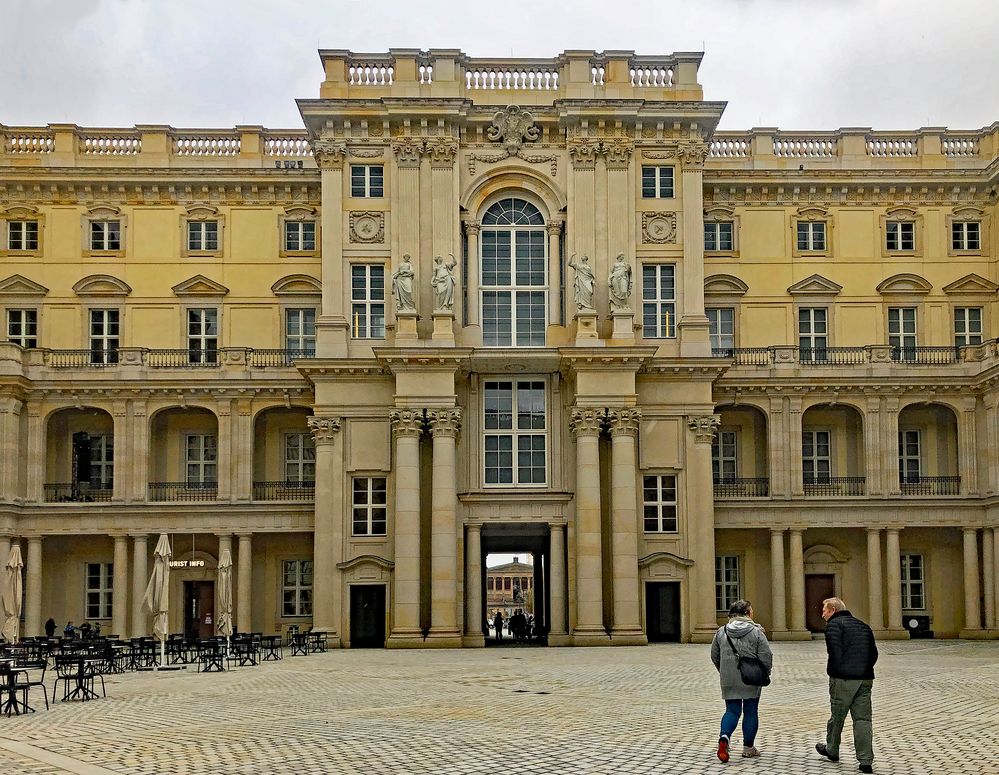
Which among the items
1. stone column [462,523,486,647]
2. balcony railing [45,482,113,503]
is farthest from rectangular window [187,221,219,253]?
stone column [462,523,486,647]

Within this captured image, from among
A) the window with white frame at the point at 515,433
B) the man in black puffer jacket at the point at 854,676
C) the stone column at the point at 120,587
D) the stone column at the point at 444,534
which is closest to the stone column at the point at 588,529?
the window with white frame at the point at 515,433

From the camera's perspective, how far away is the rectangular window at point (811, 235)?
195ft

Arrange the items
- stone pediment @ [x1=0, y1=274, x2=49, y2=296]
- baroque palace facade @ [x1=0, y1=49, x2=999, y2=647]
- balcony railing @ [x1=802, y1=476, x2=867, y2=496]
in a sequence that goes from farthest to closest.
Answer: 1. stone pediment @ [x1=0, y1=274, x2=49, y2=296]
2. balcony railing @ [x1=802, y1=476, x2=867, y2=496]
3. baroque palace facade @ [x1=0, y1=49, x2=999, y2=647]

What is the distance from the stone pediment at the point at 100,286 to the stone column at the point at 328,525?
13.2 meters

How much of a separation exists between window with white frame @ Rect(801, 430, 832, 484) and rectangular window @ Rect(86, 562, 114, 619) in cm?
3073

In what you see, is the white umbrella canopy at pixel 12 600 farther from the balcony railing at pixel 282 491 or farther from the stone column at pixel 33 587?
the balcony railing at pixel 282 491

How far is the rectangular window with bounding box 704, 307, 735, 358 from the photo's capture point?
5884cm

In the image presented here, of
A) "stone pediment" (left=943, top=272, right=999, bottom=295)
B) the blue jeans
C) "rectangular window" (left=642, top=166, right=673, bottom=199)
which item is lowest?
the blue jeans

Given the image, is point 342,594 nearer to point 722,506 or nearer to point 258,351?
point 258,351

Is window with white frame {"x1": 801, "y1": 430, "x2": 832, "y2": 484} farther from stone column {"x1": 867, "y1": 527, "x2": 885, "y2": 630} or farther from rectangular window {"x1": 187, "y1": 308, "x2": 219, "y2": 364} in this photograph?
rectangular window {"x1": 187, "y1": 308, "x2": 219, "y2": 364}

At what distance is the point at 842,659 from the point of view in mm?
16688

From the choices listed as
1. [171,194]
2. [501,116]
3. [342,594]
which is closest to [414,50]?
[501,116]

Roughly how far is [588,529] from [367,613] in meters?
9.36

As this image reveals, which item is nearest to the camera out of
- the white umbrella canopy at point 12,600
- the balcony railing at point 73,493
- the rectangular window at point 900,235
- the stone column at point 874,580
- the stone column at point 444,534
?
the white umbrella canopy at point 12,600
